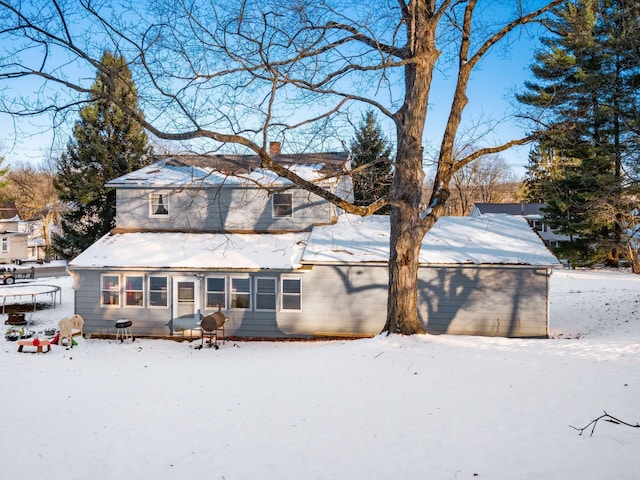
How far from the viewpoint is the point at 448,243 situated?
1494 centimetres

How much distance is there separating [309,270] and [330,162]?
611 centimetres

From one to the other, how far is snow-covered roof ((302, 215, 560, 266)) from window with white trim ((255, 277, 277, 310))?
5.22 feet

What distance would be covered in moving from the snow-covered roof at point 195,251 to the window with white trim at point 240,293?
0.75m

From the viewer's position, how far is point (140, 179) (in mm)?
17422

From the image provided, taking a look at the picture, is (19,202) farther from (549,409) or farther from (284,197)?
(549,409)

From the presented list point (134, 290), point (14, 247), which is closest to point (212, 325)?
point (134, 290)

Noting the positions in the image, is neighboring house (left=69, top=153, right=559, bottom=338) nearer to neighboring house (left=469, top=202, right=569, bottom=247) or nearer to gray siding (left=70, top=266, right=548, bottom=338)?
gray siding (left=70, top=266, right=548, bottom=338)

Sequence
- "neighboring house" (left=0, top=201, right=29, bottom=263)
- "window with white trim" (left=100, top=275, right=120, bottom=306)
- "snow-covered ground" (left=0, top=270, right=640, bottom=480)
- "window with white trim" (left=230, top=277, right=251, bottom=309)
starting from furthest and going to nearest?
"neighboring house" (left=0, top=201, right=29, bottom=263) < "window with white trim" (left=100, top=275, right=120, bottom=306) < "window with white trim" (left=230, top=277, right=251, bottom=309) < "snow-covered ground" (left=0, top=270, right=640, bottom=480)

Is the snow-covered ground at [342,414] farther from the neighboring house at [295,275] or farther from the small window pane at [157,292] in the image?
the small window pane at [157,292]

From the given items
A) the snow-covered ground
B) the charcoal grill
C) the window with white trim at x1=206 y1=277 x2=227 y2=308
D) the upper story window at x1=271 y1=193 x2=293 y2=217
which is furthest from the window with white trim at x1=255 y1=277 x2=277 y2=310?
the snow-covered ground

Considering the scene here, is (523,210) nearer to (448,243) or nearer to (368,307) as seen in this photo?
(448,243)

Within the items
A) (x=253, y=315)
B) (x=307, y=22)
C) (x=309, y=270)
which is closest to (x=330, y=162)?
(x=309, y=270)

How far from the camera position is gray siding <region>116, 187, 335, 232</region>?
16.9 m

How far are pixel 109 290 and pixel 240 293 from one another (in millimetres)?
4640
